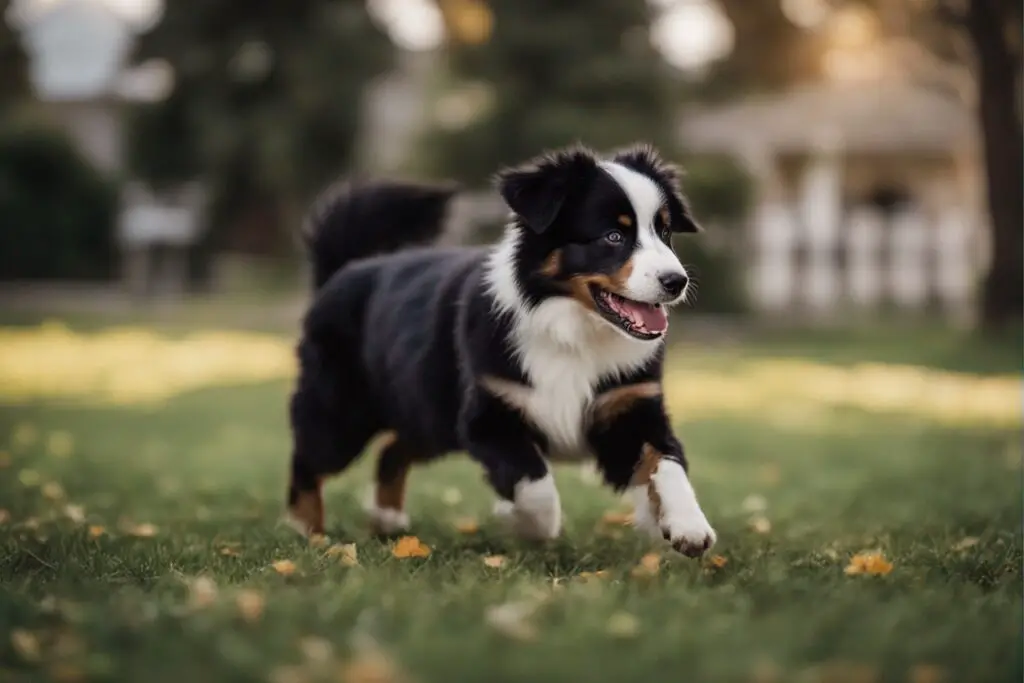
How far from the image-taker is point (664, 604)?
3.23 m

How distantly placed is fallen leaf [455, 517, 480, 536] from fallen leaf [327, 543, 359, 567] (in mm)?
754

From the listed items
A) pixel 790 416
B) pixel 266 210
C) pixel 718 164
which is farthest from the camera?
pixel 266 210

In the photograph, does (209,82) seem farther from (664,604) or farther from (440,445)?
(664,604)

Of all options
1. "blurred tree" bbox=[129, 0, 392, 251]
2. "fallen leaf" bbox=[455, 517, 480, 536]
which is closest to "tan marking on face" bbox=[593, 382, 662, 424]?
"fallen leaf" bbox=[455, 517, 480, 536]

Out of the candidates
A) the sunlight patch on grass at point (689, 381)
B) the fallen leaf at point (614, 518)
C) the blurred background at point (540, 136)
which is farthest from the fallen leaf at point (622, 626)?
the blurred background at point (540, 136)

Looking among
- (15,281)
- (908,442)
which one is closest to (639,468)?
(908,442)

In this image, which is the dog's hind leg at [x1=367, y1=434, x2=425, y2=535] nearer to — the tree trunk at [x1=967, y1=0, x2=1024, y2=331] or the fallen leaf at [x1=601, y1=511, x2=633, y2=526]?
the fallen leaf at [x1=601, y1=511, x2=633, y2=526]

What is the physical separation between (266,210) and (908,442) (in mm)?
21365

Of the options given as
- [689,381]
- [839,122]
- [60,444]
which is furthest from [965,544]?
[839,122]

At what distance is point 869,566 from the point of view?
393 cm

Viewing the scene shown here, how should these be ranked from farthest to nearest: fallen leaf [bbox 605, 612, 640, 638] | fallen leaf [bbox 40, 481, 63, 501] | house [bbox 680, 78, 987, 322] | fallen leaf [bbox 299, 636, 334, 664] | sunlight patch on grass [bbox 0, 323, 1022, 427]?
1. house [bbox 680, 78, 987, 322]
2. sunlight patch on grass [bbox 0, 323, 1022, 427]
3. fallen leaf [bbox 40, 481, 63, 501]
4. fallen leaf [bbox 605, 612, 640, 638]
5. fallen leaf [bbox 299, 636, 334, 664]

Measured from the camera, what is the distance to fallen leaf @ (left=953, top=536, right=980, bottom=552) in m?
4.45

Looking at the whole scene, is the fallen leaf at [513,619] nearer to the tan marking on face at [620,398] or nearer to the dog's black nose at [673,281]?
the tan marking on face at [620,398]

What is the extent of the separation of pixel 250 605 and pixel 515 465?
1.37m
